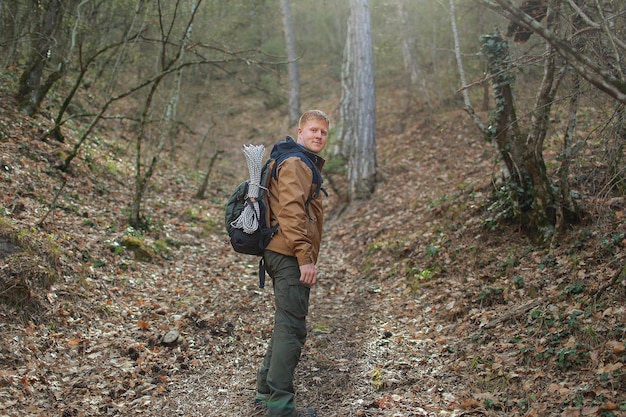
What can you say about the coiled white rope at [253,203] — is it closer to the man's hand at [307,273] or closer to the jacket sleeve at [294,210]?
the jacket sleeve at [294,210]

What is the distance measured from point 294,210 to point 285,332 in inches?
35.5

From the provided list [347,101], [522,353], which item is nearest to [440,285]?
[522,353]

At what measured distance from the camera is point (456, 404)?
389 cm

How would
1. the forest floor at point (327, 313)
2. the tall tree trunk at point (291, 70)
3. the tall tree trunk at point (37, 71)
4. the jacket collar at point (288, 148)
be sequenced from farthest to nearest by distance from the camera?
the tall tree trunk at point (291, 70), the tall tree trunk at point (37, 71), the forest floor at point (327, 313), the jacket collar at point (288, 148)

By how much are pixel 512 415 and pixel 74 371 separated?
3.57 meters

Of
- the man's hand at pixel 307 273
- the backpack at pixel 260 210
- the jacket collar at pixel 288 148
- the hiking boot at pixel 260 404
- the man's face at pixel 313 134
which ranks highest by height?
the man's face at pixel 313 134

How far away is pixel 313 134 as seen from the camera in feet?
12.6

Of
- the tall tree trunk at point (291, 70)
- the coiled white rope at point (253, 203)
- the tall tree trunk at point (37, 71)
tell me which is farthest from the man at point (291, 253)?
the tall tree trunk at point (291, 70)

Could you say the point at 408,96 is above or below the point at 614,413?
above

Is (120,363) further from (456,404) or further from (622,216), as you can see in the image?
(622,216)

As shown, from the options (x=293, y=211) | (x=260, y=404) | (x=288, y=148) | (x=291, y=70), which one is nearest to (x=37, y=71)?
(x=288, y=148)

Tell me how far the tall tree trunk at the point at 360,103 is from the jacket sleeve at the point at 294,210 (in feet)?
24.7

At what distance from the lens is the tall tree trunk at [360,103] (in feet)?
37.0

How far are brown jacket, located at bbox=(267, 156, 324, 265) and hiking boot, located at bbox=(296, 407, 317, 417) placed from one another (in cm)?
119
